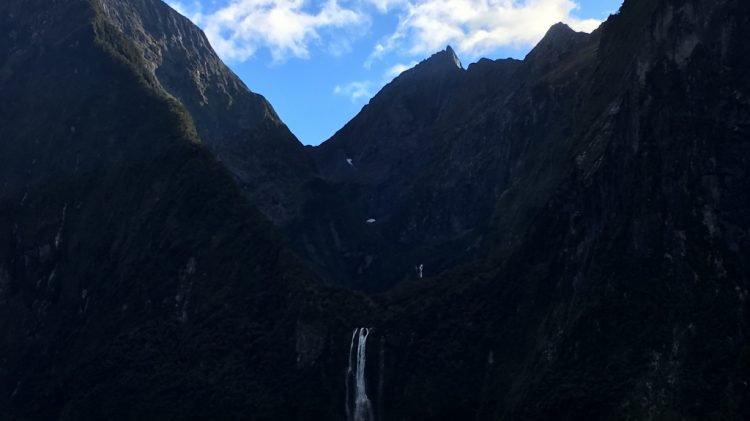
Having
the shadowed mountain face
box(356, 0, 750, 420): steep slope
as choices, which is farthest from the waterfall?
box(356, 0, 750, 420): steep slope

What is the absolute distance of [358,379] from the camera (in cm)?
13988

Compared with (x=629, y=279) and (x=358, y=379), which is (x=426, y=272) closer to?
(x=358, y=379)

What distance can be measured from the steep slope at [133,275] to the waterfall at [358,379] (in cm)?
157

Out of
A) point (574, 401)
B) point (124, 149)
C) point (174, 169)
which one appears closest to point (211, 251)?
point (174, 169)

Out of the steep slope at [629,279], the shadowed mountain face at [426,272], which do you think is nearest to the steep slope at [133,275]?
the shadowed mountain face at [426,272]

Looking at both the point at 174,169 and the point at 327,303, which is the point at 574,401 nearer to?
the point at 327,303

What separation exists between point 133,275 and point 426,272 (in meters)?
61.7

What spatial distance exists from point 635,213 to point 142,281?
3115 inches

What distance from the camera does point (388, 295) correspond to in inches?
6166

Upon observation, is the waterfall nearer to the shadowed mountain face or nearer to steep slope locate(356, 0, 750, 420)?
the shadowed mountain face

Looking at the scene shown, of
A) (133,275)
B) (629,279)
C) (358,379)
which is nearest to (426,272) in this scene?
(133,275)

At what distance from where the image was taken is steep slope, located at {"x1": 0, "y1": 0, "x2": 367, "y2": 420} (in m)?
143

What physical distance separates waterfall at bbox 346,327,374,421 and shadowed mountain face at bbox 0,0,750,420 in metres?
0.31

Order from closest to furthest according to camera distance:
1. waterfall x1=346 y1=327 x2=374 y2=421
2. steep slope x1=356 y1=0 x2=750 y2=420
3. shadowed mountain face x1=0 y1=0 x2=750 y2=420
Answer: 1. steep slope x1=356 y1=0 x2=750 y2=420
2. shadowed mountain face x1=0 y1=0 x2=750 y2=420
3. waterfall x1=346 y1=327 x2=374 y2=421
